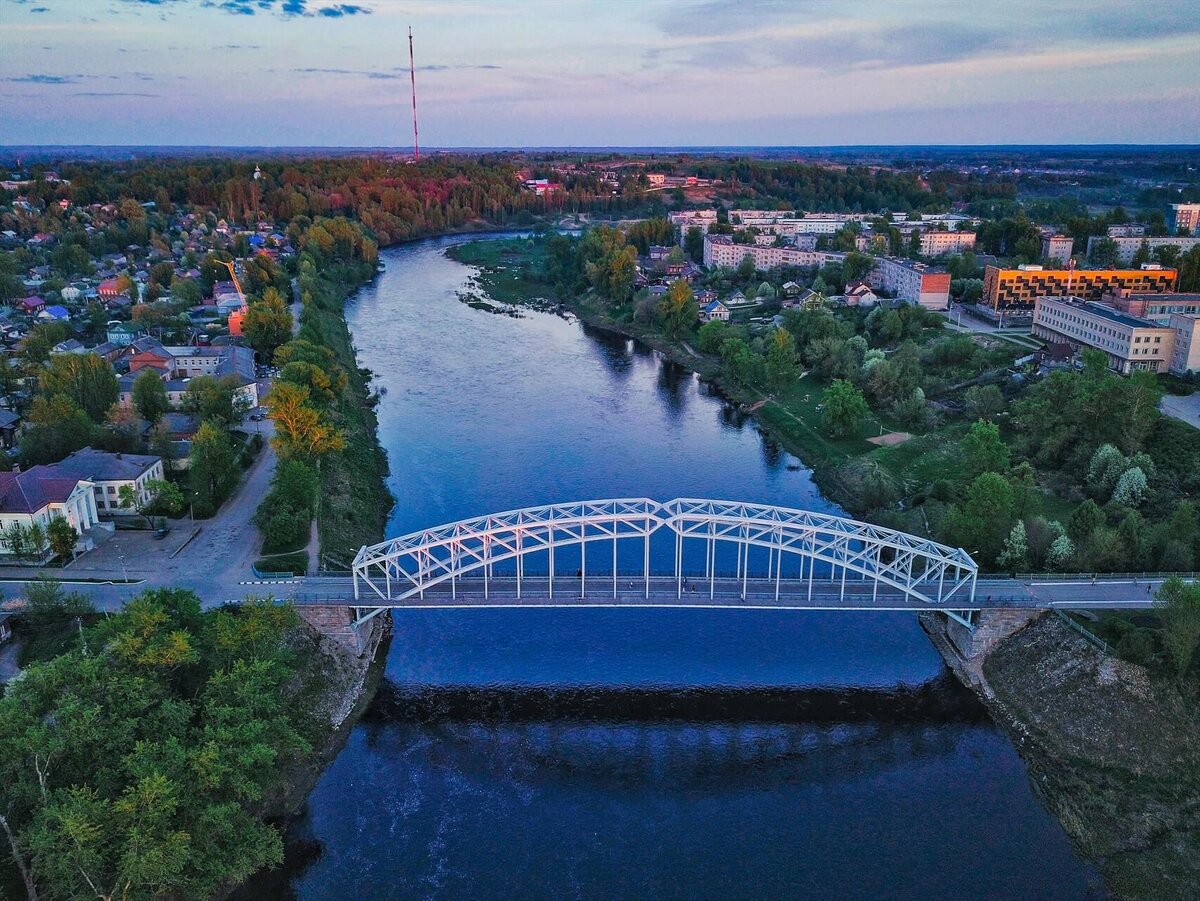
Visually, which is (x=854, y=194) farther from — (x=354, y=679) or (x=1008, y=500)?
(x=354, y=679)

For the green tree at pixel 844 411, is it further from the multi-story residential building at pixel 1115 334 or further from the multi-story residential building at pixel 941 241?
the multi-story residential building at pixel 941 241

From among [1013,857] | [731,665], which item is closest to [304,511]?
[731,665]

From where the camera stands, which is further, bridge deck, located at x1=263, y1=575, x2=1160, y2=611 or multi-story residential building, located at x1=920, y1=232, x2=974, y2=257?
multi-story residential building, located at x1=920, y1=232, x2=974, y2=257

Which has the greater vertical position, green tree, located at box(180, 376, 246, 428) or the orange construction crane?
the orange construction crane

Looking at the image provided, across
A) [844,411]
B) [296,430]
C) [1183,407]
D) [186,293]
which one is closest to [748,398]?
[844,411]

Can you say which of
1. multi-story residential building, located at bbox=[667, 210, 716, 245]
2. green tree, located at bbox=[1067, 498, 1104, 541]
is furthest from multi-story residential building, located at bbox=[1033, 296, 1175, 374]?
multi-story residential building, located at bbox=[667, 210, 716, 245]

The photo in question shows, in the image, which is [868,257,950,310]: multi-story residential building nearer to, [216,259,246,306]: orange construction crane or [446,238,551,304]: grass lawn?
[446,238,551,304]: grass lawn

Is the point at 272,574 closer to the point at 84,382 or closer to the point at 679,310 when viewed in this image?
the point at 84,382
